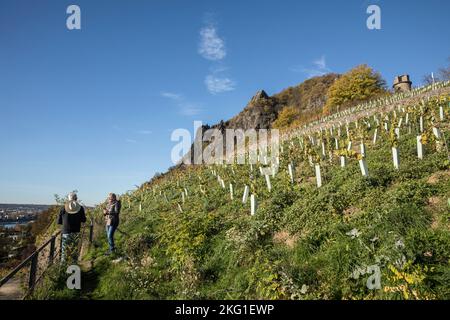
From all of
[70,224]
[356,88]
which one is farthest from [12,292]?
[356,88]

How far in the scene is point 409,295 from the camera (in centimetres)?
491

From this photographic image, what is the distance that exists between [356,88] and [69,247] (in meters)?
54.6

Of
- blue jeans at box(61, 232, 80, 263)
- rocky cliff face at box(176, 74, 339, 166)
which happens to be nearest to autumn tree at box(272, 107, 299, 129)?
rocky cliff face at box(176, 74, 339, 166)

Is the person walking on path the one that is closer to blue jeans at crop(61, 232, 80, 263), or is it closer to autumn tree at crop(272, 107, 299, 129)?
blue jeans at crop(61, 232, 80, 263)

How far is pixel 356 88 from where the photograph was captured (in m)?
54.2

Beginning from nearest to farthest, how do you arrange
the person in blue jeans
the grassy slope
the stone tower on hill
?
the grassy slope, the person in blue jeans, the stone tower on hill

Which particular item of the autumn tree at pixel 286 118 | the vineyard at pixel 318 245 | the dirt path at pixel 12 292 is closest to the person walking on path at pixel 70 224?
the vineyard at pixel 318 245

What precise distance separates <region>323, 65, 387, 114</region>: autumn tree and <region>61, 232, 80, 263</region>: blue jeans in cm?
4967

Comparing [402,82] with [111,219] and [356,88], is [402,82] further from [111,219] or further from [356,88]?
[111,219]

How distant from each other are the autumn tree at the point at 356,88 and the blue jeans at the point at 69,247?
1956 inches

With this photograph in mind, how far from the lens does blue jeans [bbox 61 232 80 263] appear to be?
31.2 ft

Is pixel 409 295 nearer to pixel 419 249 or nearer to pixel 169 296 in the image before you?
pixel 419 249

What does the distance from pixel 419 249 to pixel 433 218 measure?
162 centimetres

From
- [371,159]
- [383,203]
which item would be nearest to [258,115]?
[371,159]
